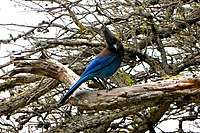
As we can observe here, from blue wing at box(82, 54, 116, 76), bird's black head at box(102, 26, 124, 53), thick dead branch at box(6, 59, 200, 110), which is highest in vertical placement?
bird's black head at box(102, 26, 124, 53)

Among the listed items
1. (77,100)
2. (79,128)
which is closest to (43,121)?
(79,128)

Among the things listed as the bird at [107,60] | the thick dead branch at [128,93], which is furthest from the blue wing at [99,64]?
the thick dead branch at [128,93]

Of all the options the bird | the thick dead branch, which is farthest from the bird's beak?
the thick dead branch

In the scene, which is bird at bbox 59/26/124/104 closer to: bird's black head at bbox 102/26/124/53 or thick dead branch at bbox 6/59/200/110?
bird's black head at bbox 102/26/124/53

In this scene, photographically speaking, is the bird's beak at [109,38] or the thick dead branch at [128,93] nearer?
the thick dead branch at [128,93]

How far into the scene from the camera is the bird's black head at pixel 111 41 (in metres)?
2.45

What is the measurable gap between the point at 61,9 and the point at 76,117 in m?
0.81

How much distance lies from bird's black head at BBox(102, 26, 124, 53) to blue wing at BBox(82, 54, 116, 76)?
4cm

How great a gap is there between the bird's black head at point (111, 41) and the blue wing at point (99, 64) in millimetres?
44

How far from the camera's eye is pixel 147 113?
3.54 metres

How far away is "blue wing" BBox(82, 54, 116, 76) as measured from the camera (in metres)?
2.45

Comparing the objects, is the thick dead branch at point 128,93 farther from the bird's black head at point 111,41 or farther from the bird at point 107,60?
the bird's black head at point 111,41

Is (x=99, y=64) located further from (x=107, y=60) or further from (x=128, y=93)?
(x=128, y=93)

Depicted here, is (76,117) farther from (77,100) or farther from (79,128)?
(77,100)
